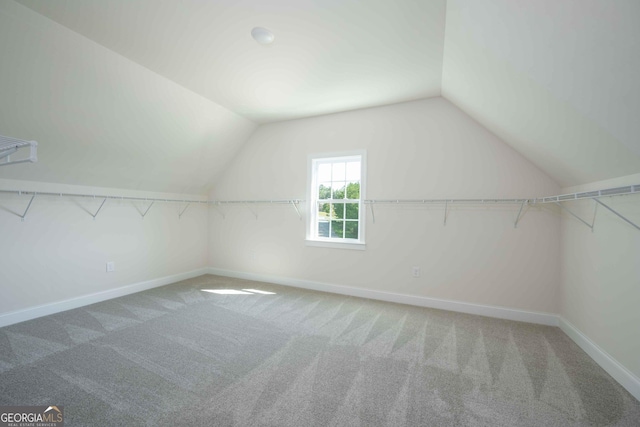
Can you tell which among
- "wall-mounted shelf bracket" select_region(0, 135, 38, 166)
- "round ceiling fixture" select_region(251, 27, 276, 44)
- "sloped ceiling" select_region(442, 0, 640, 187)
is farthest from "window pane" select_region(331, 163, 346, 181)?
"wall-mounted shelf bracket" select_region(0, 135, 38, 166)

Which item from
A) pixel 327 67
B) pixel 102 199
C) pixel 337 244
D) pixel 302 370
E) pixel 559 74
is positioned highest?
pixel 327 67

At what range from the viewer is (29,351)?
2.09m

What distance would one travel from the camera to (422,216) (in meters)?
3.26

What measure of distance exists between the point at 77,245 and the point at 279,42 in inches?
127

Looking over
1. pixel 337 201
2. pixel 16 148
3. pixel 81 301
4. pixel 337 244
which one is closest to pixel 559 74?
pixel 337 201

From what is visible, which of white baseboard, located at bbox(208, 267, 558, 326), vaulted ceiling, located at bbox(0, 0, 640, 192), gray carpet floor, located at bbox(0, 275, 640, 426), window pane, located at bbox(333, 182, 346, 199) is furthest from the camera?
window pane, located at bbox(333, 182, 346, 199)

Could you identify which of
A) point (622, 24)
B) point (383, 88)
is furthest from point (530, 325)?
point (383, 88)

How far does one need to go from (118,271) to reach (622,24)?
4.81 metres

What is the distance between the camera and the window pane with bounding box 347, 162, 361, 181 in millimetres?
3732

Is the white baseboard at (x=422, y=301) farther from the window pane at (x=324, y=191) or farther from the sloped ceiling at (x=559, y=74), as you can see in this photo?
the sloped ceiling at (x=559, y=74)

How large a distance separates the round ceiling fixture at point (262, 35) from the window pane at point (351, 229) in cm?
240

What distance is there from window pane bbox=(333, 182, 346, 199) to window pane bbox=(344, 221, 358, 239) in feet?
1.34

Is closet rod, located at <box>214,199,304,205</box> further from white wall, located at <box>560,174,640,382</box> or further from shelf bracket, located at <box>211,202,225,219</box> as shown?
white wall, located at <box>560,174,640,382</box>

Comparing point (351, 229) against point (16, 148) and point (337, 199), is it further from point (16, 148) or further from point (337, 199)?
point (16, 148)
